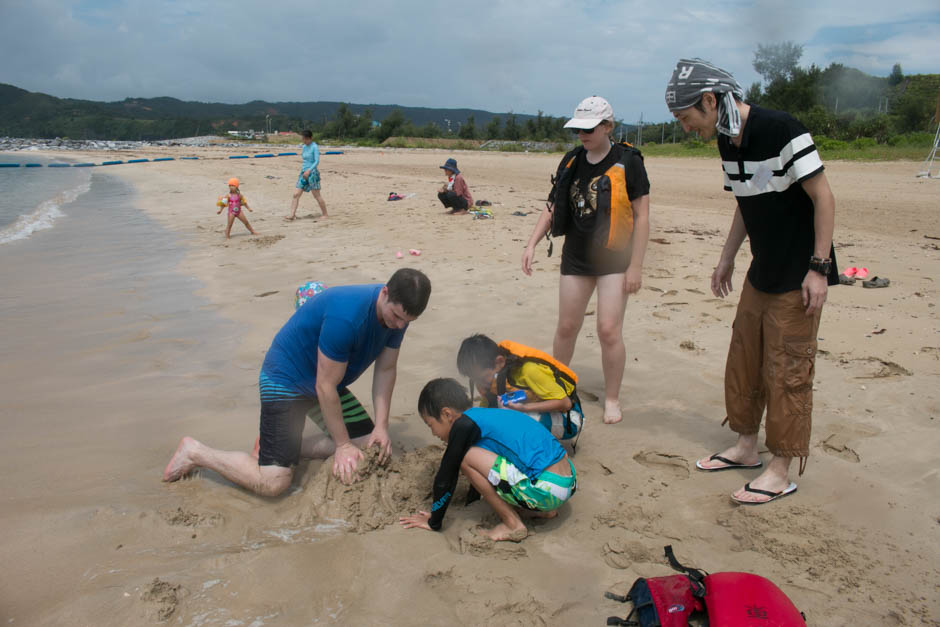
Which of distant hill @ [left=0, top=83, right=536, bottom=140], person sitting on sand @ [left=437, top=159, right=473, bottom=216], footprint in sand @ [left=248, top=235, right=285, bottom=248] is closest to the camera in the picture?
footprint in sand @ [left=248, top=235, right=285, bottom=248]

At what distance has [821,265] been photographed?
258 cm

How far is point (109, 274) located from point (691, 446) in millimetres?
7168

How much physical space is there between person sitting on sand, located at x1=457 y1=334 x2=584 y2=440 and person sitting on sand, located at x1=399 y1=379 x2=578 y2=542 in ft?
1.51

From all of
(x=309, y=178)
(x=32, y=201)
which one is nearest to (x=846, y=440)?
(x=309, y=178)

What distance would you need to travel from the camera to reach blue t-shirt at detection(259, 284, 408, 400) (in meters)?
2.83

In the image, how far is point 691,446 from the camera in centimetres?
342

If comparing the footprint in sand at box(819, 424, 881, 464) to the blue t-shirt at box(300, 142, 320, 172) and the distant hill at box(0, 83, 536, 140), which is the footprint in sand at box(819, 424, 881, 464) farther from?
the distant hill at box(0, 83, 536, 140)

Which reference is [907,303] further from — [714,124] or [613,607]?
[613,607]

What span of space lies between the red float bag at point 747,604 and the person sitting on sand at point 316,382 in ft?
5.25

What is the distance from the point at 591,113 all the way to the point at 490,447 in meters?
1.88

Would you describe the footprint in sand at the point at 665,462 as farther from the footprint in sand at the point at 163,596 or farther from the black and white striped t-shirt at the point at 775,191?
the footprint in sand at the point at 163,596

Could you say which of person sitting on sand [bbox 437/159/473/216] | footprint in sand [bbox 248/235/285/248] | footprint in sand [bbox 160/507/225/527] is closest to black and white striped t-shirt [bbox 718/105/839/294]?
footprint in sand [bbox 160/507/225/527]

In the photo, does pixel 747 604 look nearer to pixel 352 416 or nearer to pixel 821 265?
pixel 821 265

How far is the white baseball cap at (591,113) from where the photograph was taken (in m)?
3.34
